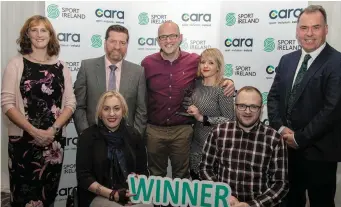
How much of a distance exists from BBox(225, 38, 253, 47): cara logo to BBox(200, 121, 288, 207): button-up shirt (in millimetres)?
1570

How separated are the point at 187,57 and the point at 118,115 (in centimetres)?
103

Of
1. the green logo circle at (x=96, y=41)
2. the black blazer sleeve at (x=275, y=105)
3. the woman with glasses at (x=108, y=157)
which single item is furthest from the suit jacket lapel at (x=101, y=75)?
the black blazer sleeve at (x=275, y=105)

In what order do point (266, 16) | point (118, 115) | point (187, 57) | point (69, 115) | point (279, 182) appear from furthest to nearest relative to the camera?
point (266, 16)
point (187, 57)
point (69, 115)
point (118, 115)
point (279, 182)

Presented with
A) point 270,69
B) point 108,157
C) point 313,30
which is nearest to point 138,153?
point 108,157

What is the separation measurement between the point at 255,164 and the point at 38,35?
1967 mm

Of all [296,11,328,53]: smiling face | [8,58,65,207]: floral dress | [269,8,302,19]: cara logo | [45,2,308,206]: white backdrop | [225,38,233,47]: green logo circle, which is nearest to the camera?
[296,11,328,53]: smiling face

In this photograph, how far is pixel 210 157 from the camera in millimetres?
2711

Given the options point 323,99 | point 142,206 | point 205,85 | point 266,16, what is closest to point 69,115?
point 142,206

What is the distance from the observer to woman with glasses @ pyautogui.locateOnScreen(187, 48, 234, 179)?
312cm

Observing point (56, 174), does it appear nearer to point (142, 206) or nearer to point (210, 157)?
point (142, 206)

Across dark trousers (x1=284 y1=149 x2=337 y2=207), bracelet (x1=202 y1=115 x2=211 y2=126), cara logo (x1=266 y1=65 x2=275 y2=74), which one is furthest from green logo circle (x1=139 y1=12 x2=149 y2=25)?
dark trousers (x1=284 y1=149 x2=337 y2=207)

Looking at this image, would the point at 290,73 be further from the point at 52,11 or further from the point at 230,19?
the point at 52,11

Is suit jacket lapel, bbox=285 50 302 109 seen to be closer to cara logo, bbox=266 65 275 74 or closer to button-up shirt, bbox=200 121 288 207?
button-up shirt, bbox=200 121 288 207

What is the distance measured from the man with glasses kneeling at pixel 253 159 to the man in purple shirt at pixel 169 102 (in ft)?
2.73
